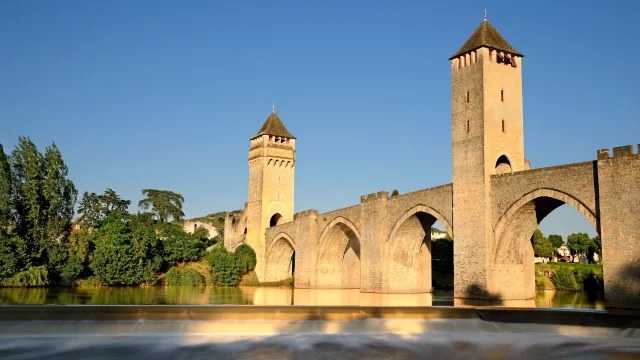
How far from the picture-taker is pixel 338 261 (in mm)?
47031

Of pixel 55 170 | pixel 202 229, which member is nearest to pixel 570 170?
pixel 55 170

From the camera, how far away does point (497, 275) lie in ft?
94.0

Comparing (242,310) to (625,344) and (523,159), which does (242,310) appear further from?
(523,159)

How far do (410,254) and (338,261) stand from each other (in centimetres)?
1069

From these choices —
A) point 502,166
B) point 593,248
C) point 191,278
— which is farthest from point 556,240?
point 502,166

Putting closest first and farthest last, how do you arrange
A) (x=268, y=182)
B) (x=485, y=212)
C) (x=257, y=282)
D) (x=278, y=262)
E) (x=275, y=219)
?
(x=485, y=212), (x=257, y=282), (x=278, y=262), (x=268, y=182), (x=275, y=219)

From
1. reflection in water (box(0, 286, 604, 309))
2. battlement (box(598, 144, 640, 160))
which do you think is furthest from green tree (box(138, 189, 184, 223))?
battlement (box(598, 144, 640, 160))

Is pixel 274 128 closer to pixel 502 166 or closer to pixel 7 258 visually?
pixel 7 258

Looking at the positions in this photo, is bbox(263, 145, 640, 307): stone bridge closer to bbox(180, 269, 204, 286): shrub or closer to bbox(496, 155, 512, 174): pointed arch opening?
bbox(496, 155, 512, 174): pointed arch opening

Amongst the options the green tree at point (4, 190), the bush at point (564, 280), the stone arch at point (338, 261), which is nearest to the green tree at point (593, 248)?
the bush at point (564, 280)

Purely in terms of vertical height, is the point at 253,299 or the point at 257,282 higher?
the point at 257,282

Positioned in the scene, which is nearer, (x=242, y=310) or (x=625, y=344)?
(x=625, y=344)

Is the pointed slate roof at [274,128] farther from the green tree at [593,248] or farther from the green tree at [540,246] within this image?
the green tree at [593,248]

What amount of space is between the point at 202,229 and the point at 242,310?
59945 mm
